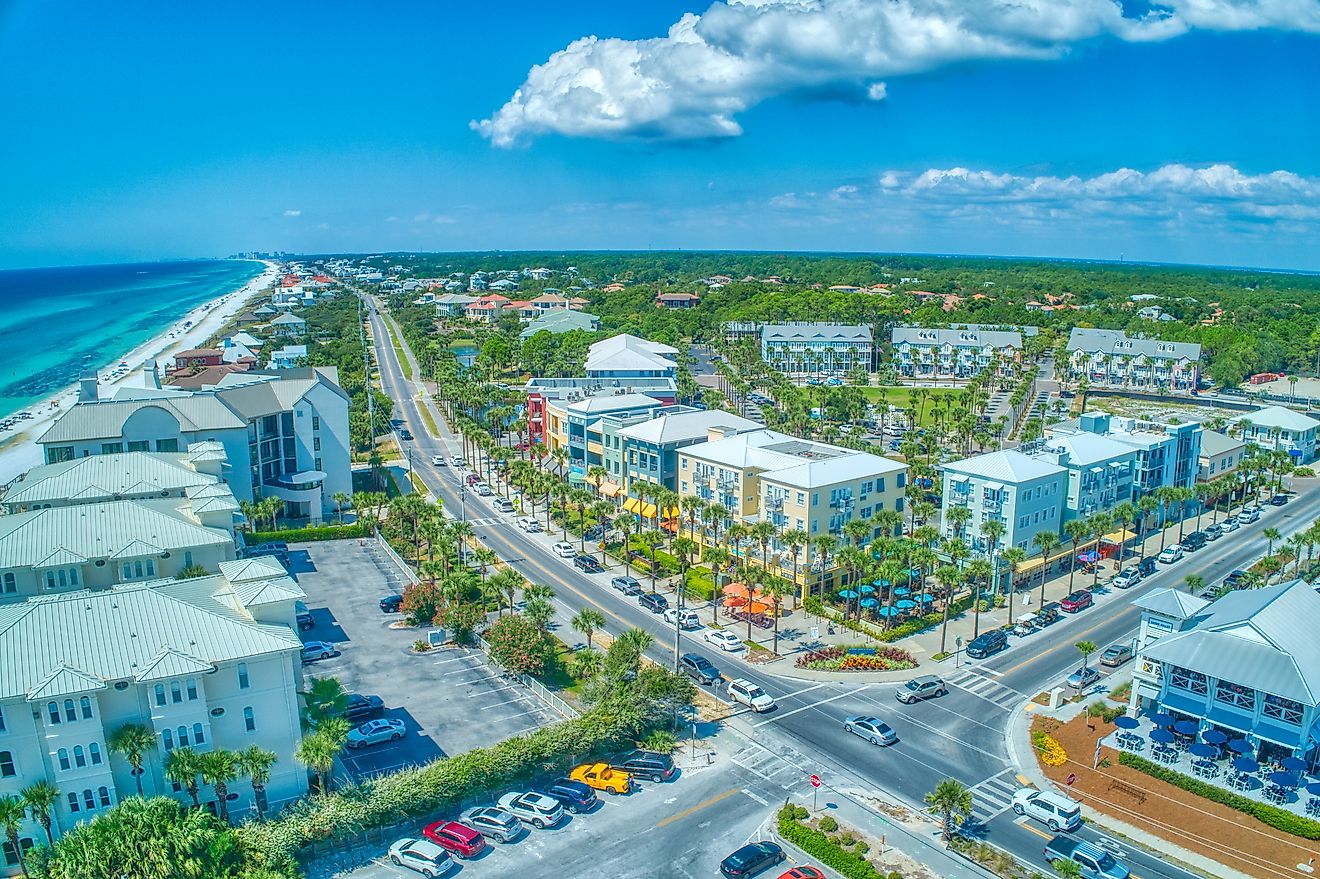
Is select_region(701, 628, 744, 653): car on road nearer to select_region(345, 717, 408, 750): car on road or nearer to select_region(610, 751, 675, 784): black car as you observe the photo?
select_region(610, 751, 675, 784): black car

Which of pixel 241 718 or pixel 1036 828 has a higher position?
pixel 241 718

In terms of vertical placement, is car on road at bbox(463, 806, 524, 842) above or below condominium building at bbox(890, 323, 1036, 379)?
below

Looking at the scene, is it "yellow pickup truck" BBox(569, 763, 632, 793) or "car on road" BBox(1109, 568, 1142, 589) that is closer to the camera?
"yellow pickup truck" BBox(569, 763, 632, 793)

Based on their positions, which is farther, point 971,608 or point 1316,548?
point 1316,548

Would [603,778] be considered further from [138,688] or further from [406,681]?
[138,688]

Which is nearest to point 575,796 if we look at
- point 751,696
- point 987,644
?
point 751,696

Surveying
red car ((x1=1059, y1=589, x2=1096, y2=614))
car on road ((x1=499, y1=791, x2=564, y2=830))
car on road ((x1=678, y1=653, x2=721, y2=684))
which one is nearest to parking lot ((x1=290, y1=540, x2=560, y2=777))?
car on road ((x1=499, y1=791, x2=564, y2=830))

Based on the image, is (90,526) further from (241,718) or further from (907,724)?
(907,724)

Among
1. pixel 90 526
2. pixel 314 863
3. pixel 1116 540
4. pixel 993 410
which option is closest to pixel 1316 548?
pixel 1116 540
